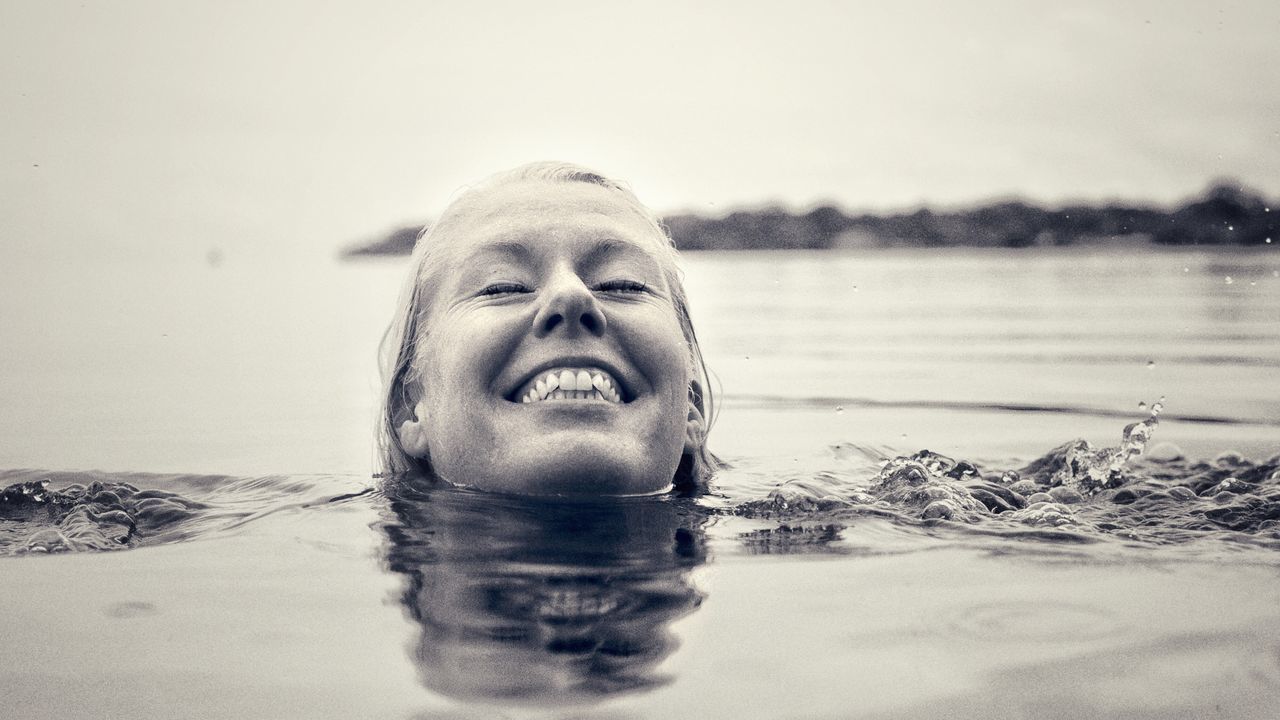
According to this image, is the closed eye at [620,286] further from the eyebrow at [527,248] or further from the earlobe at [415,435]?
the earlobe at [415,435]

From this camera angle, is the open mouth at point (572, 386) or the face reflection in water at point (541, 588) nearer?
the face reflection in water at point (541, 588)

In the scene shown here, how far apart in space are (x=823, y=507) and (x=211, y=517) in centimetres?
206

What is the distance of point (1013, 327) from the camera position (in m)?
13.5

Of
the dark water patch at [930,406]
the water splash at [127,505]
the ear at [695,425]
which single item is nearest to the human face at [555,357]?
the ear at [695,425]

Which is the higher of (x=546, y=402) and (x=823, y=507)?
(x=546, y=402)

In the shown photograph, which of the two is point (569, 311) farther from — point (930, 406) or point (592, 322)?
point (930, 406)

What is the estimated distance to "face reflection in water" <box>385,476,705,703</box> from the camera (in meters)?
2.32

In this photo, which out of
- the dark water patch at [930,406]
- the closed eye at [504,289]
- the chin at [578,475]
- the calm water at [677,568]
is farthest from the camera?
the dark water patch at [930,406]

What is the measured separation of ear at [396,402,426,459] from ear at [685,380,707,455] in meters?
0.99

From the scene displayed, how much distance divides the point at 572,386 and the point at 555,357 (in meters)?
0.12

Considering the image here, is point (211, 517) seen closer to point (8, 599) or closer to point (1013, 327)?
point (8, 599)

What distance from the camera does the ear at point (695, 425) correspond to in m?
4.75

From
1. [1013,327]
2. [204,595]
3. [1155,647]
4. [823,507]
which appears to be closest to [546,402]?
[823,507]

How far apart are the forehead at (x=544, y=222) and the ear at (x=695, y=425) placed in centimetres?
55
